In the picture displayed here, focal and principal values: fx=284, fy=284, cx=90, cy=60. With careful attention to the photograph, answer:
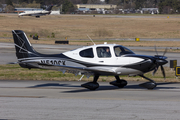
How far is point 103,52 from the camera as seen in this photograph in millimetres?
14633

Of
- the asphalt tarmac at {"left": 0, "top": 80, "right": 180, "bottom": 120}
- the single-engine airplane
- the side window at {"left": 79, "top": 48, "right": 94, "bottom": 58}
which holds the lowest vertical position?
the asphalt tarmac at {"left": 0, "top": 80, "right": 180, "bottom": 120}

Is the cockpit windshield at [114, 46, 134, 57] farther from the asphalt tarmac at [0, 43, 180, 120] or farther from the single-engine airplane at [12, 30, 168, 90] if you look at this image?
the asphalt tarmac at [0, 43, 180, 120]

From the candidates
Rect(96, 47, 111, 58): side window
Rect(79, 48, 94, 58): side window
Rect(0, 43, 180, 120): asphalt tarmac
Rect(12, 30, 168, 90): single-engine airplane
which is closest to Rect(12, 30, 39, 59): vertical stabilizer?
Rect(12, 30, 168, 90): single-engine airplane

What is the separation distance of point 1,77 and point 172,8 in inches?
7320

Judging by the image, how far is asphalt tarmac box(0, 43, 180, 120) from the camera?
32.8 ft

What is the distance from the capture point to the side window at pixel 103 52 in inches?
572

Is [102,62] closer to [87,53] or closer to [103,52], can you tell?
[103,52]

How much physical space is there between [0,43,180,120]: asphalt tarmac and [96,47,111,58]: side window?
1897 mm

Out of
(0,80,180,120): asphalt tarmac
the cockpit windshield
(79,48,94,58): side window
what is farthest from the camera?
(79,48,94,58): side window

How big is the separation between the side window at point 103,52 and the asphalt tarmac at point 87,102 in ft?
6.22

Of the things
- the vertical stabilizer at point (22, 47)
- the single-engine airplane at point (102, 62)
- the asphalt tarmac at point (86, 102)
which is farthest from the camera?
the vertical stabilizer at point (22, 47)

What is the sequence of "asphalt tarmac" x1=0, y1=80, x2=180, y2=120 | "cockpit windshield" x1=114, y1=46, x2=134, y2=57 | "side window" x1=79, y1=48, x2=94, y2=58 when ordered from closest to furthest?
"asphalt tarmac" x1=0, y1=80, x2=180, y2=120, "cockpit windshield" x1=114, y1=46, x2=134, y2=57, "side window" x1=79, y1=48, x2=94, y2=58

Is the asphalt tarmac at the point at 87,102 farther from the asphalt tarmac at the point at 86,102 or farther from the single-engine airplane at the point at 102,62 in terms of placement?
the single-engine airplane at the point at 102,62

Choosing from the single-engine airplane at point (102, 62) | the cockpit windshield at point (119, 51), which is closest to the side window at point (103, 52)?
the single-engine airplane at point (102, 62)
